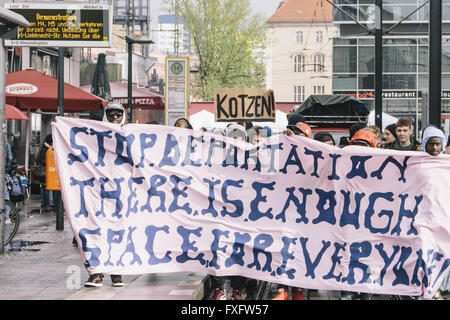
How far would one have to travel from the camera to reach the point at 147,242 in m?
7.82

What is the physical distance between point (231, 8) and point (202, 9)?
1.76 metres

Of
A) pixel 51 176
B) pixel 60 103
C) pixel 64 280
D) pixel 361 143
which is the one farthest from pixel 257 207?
pixel 51 176

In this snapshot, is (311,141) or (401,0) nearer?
(311,141)

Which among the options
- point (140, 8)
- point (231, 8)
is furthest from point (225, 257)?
point (140, 8)

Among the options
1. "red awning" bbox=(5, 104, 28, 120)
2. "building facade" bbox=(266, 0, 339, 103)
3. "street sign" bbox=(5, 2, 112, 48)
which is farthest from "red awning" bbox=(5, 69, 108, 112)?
"building facade" bbox=(266, 0, 339, 103)

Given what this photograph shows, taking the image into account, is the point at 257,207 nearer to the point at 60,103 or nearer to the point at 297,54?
the point at 60,103

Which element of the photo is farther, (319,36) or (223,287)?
(319,36)

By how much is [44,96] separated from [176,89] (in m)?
2.86

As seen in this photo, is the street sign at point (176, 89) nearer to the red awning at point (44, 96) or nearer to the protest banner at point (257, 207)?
the red awning at point (44, 96)

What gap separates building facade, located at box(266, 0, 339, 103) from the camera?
97.4m

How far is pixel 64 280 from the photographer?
8672mm

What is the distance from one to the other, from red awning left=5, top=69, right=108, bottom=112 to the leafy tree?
31814mm

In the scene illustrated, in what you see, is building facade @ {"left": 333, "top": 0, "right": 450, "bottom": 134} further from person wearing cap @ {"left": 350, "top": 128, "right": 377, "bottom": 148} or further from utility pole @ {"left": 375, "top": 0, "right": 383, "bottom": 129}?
person wearing cap @ {"left": 350, "top": 128, "right": 377, "bottom": 148}
